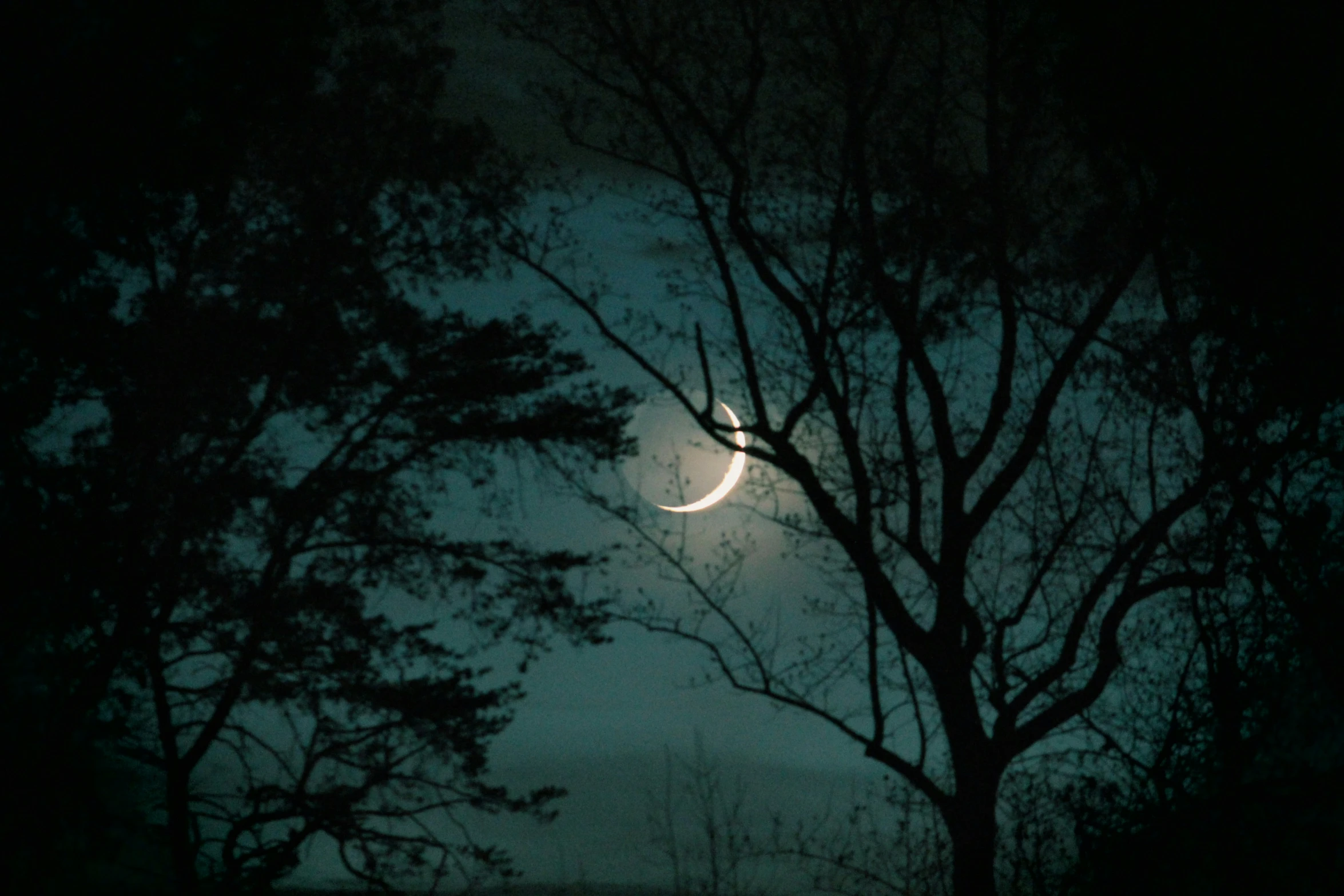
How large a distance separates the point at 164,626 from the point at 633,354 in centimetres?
434

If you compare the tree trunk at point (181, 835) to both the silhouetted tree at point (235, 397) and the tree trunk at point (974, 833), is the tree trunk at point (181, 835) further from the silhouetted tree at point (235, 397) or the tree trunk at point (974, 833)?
the tree trunk at point (974, 833)

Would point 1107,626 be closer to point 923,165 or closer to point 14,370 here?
point 923,165

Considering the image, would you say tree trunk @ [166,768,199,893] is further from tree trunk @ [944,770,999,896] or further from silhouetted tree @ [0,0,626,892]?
tree trunk @ [944,770,999,896]

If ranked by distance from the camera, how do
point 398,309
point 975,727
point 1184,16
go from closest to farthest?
point 1184,16 → point 975,727 → point 398,309

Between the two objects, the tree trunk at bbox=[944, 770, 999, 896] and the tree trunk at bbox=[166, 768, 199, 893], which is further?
the tree trunk at bbox=[944, 770, 999, 896]

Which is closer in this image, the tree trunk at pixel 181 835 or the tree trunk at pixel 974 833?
the tree trunk at pixel 181 835

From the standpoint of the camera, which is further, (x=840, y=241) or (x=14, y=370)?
(x=840, y=241)

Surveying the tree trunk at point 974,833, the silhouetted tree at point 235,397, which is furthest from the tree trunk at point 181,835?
the tree trunk at point 974,833

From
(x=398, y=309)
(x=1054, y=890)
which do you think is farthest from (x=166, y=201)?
(x=1054, y=890)

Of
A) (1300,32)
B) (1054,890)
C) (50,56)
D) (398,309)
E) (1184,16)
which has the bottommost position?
(1054,890)

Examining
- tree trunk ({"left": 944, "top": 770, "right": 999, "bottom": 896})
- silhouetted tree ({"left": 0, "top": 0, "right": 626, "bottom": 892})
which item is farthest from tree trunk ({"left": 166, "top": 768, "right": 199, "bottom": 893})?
tree trunk ({"left": 944, "top": 770, "right": 999, "bottom": 896})

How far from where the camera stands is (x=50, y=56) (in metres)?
4.58

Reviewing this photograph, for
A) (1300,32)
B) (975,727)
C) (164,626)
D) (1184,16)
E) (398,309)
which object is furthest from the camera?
(398,309)

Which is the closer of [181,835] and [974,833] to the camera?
[181,835]
